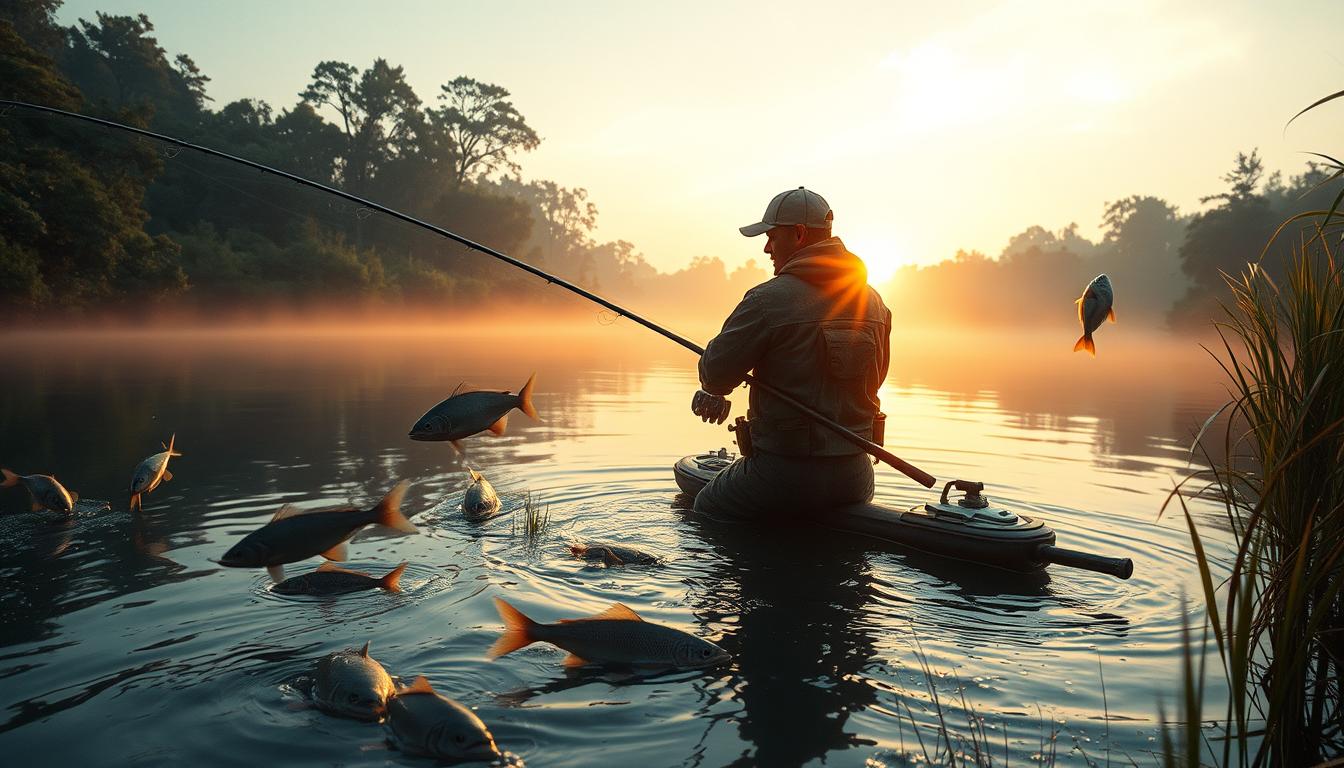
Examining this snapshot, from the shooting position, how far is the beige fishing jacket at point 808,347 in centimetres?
695

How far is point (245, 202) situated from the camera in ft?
179

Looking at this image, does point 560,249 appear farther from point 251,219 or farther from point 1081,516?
point 1081,516

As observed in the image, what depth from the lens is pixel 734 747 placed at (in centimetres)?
404

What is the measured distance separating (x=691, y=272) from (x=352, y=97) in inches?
4811

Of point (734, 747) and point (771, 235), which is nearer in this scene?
point (734, 747)

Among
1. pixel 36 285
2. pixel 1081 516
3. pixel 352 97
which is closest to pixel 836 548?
pixel 1081 516

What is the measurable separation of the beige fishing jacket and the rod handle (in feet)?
5.24

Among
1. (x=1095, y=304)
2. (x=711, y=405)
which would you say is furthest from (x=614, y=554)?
(x=1095, y=304)

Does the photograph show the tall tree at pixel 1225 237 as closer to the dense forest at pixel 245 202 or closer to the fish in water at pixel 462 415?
the dense forest at pixel 245 202

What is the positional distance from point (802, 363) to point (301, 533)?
12.2ft

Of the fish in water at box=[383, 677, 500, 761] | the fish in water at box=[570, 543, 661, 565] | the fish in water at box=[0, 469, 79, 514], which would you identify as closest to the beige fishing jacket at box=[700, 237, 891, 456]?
the fish in water at box=[570, 543, 661, 565]

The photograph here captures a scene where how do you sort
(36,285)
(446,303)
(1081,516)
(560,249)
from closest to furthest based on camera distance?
(1081,516)
(36,285)
(446,303)
(560,249)

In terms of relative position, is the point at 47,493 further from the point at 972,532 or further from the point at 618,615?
the point at 972,532

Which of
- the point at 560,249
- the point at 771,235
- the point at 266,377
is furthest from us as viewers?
the point at 560,249
